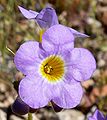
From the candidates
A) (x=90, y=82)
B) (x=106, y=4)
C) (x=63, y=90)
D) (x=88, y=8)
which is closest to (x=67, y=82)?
(x=63, y=90)

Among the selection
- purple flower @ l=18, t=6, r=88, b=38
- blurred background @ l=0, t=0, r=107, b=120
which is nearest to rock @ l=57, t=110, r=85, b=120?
blurred background @ l=0, t=0, r=107, b=120

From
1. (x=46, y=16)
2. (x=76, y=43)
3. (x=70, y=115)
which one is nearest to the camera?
(x=46, y=16)

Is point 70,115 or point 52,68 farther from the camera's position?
point 70,115

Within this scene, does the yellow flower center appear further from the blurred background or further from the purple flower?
the blurred background

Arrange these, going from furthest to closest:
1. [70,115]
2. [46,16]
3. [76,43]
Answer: [76,43], [70,115], [46,16]

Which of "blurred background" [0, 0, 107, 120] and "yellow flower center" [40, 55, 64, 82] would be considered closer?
"yellow flower center" [40, 55, 64, 82]

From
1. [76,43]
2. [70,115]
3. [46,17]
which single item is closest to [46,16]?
[46,17]

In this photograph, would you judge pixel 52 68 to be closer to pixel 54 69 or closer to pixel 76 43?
pixel 54 69
